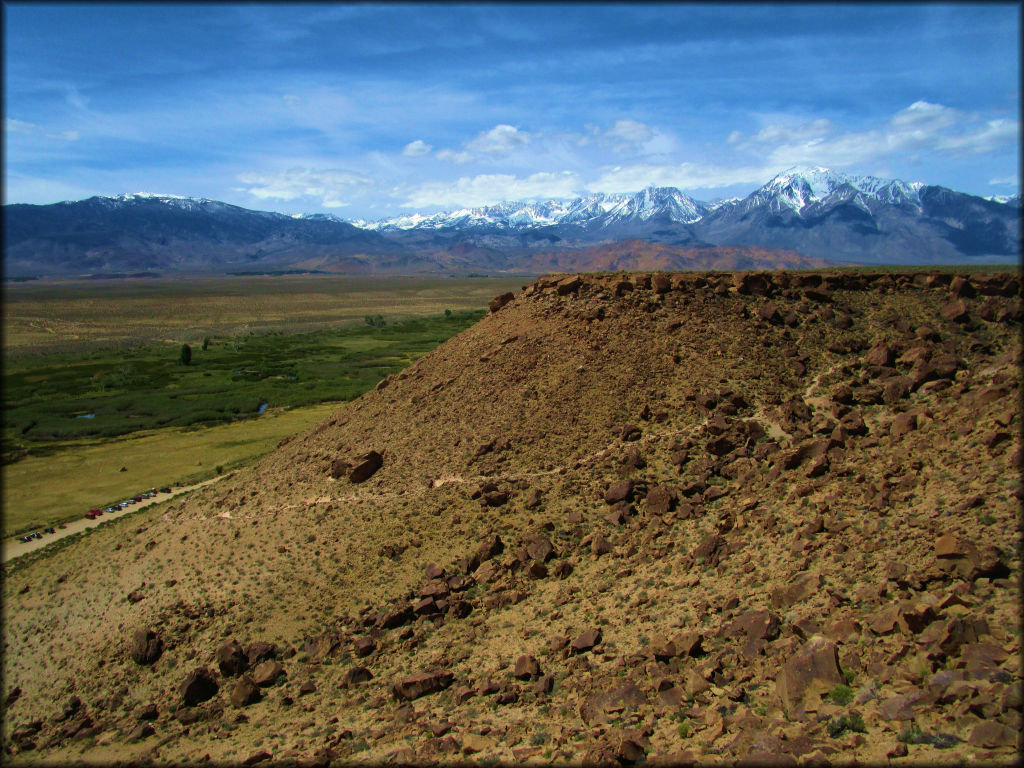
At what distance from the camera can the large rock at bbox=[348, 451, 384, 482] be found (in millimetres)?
21109

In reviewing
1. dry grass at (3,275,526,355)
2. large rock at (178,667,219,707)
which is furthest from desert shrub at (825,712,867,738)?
dry grass at (3,275,526,355)

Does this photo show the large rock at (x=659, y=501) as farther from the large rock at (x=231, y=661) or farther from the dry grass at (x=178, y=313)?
the dry grass at (x=178, y=313)

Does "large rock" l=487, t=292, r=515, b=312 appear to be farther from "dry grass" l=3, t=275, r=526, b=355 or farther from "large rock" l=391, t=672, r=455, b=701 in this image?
"dry grass" l=3, t=275, r=526, b=355

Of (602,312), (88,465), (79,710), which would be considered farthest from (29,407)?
(602,312)

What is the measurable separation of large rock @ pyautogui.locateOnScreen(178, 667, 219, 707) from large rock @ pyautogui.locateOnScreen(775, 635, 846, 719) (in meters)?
12.2

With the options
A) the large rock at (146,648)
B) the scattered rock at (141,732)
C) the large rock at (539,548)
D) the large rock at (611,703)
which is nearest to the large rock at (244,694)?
the scattered rock at (141,732)

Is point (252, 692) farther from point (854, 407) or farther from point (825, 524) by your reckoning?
point (854, 407)

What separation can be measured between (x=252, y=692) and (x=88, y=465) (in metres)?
33.1

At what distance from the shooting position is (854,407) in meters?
19.6

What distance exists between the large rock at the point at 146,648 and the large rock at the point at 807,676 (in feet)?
48.4

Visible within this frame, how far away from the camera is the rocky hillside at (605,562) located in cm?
1000

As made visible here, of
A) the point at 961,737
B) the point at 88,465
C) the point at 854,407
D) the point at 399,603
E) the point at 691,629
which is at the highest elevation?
the point at 854,407

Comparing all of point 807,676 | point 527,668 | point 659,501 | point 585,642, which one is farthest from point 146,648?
point 807,676

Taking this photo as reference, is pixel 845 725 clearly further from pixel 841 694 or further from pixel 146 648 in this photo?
pixel 146 648
